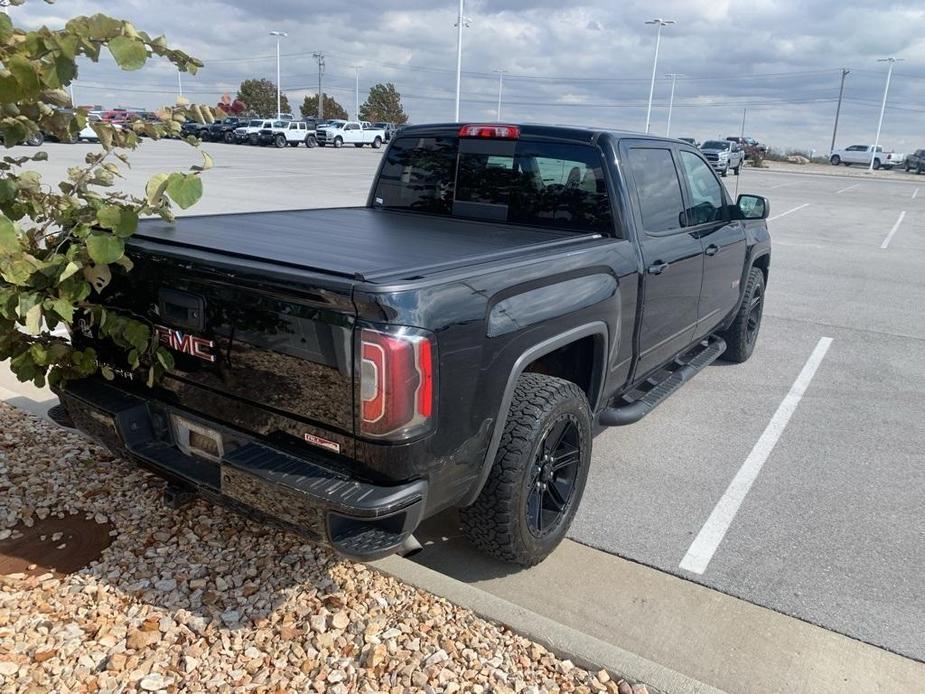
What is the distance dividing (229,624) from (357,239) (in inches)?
65.8

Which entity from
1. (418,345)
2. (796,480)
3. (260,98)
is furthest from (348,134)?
(418,345)

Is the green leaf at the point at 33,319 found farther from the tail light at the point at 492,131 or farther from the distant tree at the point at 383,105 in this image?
the distant tree at the point at 383,105

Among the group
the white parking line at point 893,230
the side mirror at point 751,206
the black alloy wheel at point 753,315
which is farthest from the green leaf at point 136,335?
the white parking line at point 893,230

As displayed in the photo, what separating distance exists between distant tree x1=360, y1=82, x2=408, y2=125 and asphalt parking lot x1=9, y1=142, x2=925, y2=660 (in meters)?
80.2

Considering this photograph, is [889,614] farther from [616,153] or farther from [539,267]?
[616,153]

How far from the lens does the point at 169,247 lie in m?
2.83

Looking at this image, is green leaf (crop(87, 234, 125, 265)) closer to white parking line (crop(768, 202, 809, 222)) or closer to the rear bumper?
the rear bumper

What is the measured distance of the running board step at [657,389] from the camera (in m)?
3.98

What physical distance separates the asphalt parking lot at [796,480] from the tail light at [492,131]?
196 centimetres

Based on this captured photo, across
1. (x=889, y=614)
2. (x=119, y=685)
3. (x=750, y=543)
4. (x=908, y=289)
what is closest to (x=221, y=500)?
(x=119, y=685)

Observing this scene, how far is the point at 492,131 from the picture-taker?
4.20 meters

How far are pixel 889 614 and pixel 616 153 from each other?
96.5 inches

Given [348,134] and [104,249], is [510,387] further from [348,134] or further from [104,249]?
[348,134]

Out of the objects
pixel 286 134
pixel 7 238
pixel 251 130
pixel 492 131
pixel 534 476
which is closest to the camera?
pixel 7 238
